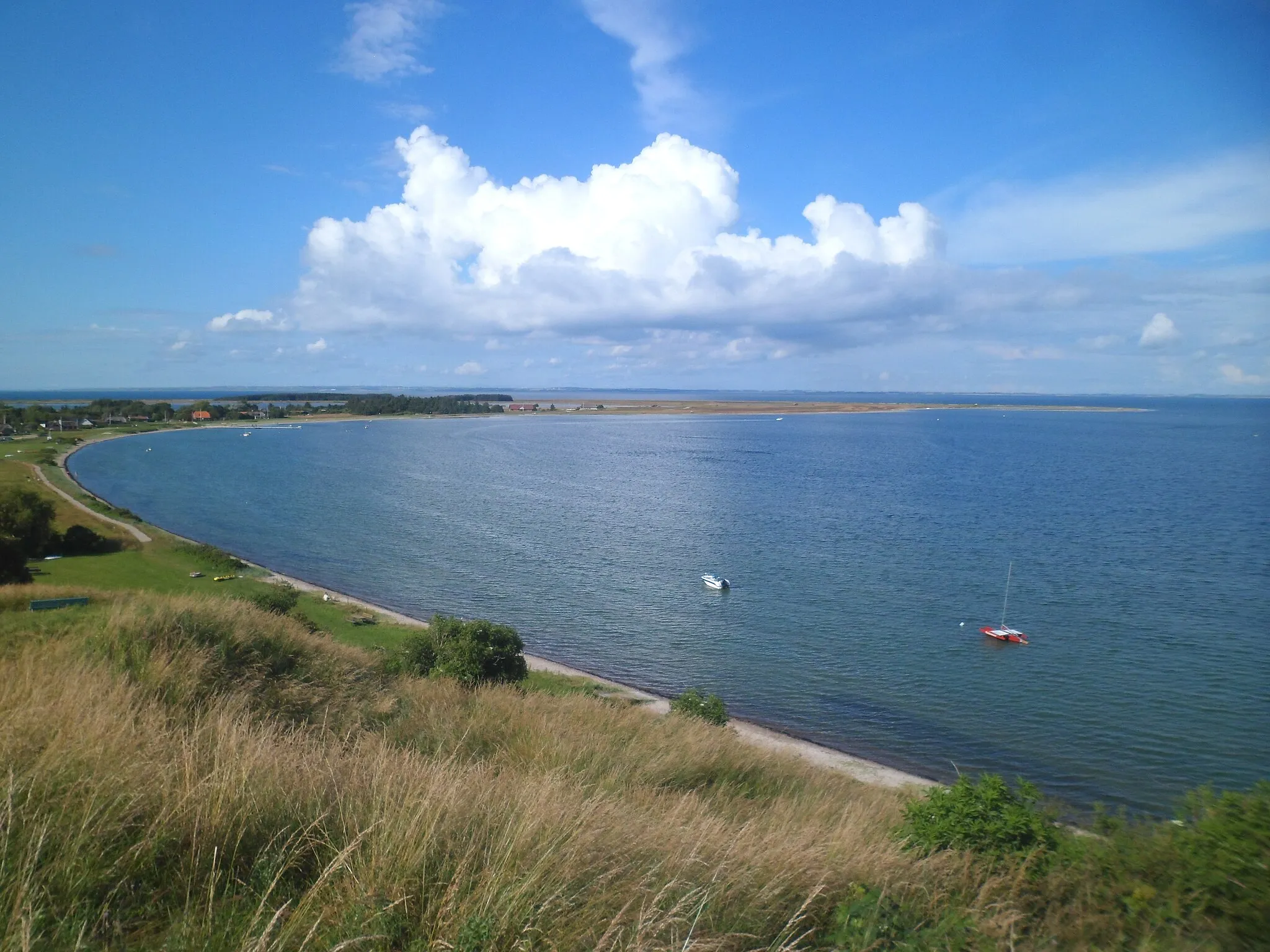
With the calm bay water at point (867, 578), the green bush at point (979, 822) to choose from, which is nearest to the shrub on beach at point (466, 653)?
the calm bay water at point (867, 578)

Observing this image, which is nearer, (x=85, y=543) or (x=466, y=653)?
(x=466, y=653)

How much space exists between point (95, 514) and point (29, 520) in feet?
53.1

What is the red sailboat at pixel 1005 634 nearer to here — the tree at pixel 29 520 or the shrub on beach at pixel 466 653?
the shrub on beach at pixel 466 653

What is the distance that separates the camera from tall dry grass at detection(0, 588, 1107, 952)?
10.7 feet

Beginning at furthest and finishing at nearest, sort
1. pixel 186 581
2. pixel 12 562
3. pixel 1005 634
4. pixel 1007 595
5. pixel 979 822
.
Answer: pixel 1007 595
pixel 186 581
pixel 1005 634
pixel 12 562
pixel 979 822

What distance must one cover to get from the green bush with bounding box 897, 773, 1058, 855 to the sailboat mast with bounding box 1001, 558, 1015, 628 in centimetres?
2450

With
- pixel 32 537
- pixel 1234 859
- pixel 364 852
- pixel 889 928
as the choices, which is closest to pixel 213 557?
pixel 32 537

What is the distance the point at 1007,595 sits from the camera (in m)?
32.7

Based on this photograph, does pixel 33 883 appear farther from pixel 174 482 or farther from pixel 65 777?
pixel 174 482

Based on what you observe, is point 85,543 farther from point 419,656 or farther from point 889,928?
point 889,928

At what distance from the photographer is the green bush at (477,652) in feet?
57.2

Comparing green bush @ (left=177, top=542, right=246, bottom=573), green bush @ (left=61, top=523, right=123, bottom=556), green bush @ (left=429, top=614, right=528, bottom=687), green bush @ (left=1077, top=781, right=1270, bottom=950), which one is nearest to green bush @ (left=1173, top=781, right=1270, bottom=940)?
green bush @ (left=1077, top=781, right=1270, bottom=950)

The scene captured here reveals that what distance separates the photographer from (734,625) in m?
28.9

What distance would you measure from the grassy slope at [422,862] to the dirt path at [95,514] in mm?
41035
